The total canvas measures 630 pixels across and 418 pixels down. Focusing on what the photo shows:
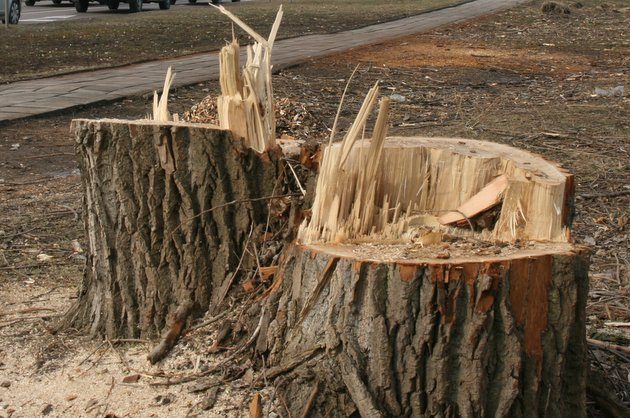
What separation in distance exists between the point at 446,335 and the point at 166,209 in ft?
4.33

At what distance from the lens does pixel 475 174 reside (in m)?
3.28

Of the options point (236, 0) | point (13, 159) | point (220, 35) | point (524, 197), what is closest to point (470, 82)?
point (13, 159)

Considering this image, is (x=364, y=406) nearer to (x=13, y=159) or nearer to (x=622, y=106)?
(x=13, y=159)

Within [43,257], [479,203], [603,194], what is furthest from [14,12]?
[479,203]

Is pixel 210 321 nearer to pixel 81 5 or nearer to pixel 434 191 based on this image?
pixel 434 191

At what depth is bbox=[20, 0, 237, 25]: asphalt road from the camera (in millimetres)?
21962

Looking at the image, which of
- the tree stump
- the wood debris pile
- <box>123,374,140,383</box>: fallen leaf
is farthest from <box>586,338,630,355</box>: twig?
the wood debris pile

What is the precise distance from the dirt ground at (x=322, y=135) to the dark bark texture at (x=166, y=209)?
0.19 meters

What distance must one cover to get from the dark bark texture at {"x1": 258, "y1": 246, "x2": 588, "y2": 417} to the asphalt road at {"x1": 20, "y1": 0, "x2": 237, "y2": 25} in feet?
62.2

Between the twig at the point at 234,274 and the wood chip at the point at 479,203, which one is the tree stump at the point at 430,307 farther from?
the twig at the point at 234,274

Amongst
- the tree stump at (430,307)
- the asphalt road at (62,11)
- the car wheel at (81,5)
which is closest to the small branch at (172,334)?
the tree stump at (430,307)

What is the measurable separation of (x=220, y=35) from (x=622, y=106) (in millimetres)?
9465

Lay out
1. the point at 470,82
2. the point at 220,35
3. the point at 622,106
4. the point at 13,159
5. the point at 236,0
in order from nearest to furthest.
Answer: the point at 13,159 < the point at 622,106 < the point at 470,82 < the point at 220,35 < the point at 236,0

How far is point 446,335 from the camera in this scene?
273 cm
